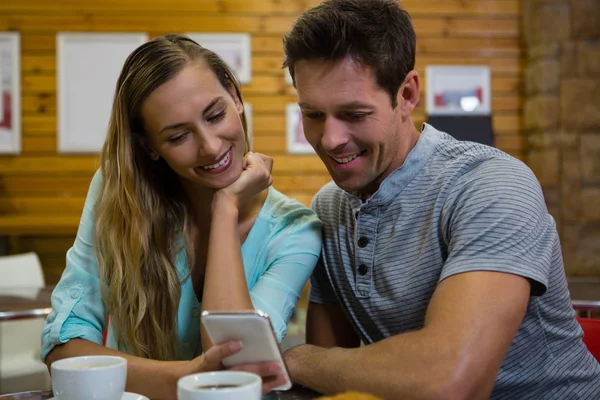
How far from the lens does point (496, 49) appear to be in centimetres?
638

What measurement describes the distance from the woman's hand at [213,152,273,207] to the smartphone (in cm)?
68

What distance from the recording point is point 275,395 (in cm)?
133

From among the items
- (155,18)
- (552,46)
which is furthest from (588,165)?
(155,18)

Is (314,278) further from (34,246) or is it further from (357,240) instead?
(34,246)

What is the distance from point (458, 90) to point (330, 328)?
4.77 meters

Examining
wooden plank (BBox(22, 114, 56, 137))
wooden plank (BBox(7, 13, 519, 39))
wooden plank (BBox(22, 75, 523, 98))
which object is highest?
wooden plank (BBox(7, 13, 519, 39))

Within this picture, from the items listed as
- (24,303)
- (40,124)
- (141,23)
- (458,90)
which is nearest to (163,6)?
(141,23)

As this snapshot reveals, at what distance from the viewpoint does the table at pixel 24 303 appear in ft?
8.38

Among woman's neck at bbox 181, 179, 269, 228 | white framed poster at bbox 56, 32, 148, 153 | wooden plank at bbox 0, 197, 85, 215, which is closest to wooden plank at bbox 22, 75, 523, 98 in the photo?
white framed poster at bbox 56, 32, 148, 153

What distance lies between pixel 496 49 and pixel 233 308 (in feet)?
17.6

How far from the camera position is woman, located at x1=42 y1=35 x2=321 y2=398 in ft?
5.50

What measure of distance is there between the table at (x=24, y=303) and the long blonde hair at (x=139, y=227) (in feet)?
3.12

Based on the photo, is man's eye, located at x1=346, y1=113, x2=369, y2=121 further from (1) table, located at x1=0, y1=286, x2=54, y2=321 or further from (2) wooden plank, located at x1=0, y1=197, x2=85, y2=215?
(2) wooden plank, located at x1=0, y1=197, x2=85, y2=215

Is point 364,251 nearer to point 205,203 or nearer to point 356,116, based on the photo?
point 356,116
